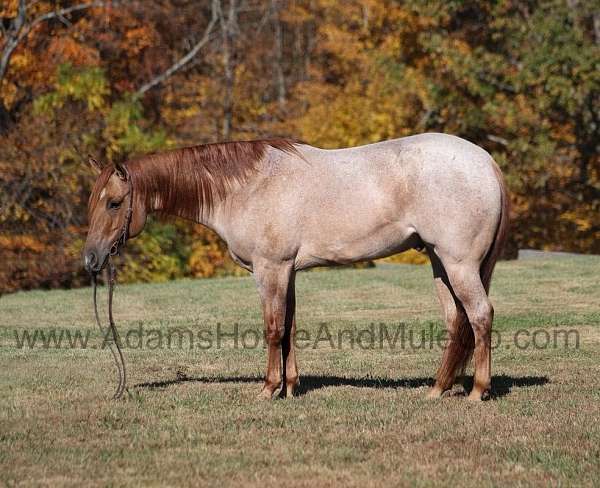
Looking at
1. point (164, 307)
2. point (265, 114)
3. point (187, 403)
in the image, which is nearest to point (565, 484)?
point (187, 403)

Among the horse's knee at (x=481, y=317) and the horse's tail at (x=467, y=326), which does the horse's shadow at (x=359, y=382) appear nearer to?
the horse's tail at (x=467, y=326)

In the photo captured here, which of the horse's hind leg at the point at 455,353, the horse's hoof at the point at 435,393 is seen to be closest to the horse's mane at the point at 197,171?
the horse's hind leg at the point at 455,353

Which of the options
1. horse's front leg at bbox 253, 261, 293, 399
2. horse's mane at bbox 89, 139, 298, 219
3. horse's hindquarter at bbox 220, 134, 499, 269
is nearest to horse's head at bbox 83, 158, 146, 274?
horse's mane at bbox 89, 139, 298, 219

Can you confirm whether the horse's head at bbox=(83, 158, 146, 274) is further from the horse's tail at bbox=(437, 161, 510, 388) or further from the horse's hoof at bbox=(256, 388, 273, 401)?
the horse's tail at bbox=(437, 161, 510, 388)

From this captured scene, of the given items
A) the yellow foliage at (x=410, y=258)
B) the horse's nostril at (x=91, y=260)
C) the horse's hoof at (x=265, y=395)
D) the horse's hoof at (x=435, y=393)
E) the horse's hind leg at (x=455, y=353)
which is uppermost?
the horse's nostril at (x=91, y=260)

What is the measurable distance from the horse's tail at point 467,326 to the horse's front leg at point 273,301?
1.24 m

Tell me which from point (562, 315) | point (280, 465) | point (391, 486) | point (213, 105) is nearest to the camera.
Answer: point (391, 486)

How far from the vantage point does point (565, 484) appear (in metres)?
5.24

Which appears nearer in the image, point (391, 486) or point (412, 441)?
point (391, 486)

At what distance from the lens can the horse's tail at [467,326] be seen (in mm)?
7641

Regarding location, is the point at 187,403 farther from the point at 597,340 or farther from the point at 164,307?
the point at 164,307

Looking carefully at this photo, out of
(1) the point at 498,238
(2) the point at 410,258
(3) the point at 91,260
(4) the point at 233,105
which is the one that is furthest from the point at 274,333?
(4) the point at 233,105

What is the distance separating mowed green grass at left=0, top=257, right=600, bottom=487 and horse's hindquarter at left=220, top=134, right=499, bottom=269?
3.82 feet

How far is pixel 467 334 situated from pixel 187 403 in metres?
2.15
